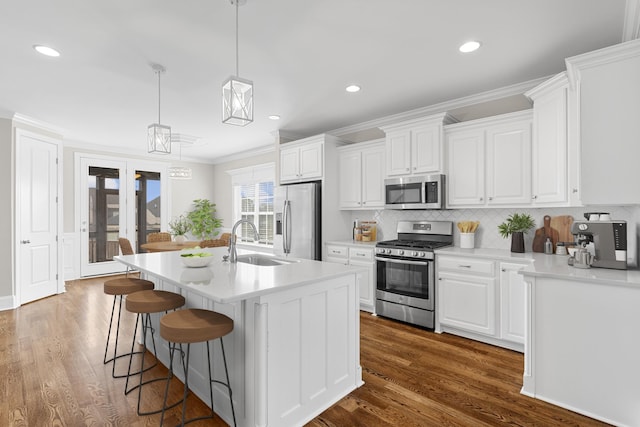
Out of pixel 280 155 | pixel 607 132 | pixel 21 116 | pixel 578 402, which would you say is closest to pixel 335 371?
pixel 578 402

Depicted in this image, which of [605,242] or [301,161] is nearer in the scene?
[605,242]

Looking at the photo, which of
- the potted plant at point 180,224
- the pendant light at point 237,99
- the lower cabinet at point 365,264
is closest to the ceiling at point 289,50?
the pendant light at point 237,99

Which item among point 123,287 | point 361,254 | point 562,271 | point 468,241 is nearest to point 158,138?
point 123,287

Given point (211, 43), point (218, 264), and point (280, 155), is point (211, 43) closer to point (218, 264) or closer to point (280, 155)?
point (218, 264)

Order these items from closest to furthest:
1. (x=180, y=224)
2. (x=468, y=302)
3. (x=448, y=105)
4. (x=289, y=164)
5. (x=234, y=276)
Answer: (x=234, y=276) → (x=468, y=302) → (x=448, y=105) → (x=289, y=164) → (x=180, y=224)

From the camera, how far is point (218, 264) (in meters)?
2.57

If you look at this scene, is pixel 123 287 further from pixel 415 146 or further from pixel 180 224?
pixel 180 224

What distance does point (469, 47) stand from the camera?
261cm

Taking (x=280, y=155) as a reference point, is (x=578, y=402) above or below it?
below

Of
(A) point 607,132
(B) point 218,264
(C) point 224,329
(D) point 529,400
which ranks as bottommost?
(D) point 529,400

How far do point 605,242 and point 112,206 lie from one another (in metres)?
7.71

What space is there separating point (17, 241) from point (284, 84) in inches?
176

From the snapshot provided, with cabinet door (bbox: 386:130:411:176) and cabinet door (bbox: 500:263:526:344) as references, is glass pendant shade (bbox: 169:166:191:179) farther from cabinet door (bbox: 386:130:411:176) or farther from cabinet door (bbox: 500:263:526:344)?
cabinet door (bbox: 500:263:526:344)

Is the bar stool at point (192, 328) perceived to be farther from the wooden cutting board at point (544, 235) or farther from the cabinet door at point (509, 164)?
the wooden cutting board at point (544, 235)
